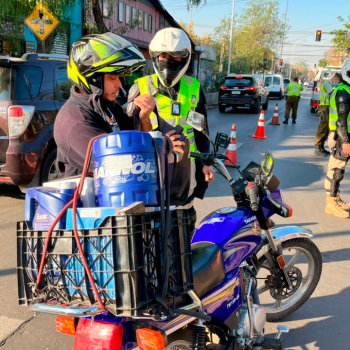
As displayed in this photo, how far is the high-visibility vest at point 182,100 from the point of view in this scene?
10.8 ft

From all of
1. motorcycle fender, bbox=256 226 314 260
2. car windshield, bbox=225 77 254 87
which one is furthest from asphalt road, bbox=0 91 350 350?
car windshield, bbox=225 77 254 87

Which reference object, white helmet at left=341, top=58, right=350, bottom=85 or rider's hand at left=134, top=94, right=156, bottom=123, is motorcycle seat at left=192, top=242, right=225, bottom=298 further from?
white helmet at left=341, top=58, right=350, bottom=85

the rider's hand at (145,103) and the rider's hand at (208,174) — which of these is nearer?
the rider's hand at (145,103)

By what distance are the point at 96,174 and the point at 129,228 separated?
324 mm

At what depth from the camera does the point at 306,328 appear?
3209 millimetres

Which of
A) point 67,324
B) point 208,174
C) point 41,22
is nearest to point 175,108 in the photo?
point 208,174

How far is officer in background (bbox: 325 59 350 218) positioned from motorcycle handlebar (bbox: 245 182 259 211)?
346cm

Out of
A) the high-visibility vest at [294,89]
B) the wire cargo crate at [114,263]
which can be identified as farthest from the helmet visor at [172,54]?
the high-visibility vest at [294,89]

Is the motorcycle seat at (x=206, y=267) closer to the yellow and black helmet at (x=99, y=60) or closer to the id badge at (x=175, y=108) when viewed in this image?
the yellow and black helmet at (x=99, y=60)

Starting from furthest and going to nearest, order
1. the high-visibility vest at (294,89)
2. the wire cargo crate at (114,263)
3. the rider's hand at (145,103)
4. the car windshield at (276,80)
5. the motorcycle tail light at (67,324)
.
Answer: the car windshield at (276,80) → the high-visibility vest at (294,89) → the rider's hand at (145,103) → the motorcycle tail light at (67,324) → the wire cargo crate at (114,263)

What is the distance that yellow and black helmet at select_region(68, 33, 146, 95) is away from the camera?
195cm

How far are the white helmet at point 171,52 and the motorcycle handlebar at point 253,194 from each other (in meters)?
1.20

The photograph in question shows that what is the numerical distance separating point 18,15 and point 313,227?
1004 centimetres

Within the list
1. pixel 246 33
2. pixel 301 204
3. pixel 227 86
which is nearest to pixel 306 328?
pixel 301 204
